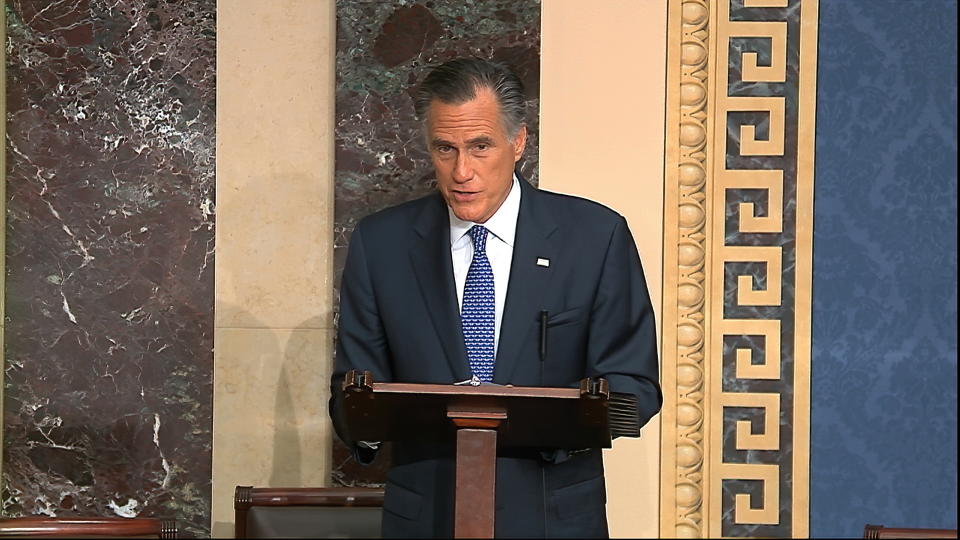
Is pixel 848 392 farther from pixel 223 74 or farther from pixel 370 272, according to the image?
pixel 223 74

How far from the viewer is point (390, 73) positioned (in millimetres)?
4328

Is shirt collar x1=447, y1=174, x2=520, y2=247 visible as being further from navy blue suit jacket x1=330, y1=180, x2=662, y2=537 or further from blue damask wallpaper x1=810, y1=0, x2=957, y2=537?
blue damask wallpaper x1=810, y1=0, x2=957, y2=537

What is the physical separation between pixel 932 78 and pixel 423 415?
2.40 m

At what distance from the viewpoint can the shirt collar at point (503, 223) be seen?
330 centimetres

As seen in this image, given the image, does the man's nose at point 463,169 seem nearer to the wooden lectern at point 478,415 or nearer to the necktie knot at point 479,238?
the necktie knot at point 479,238

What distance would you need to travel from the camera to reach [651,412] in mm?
3172

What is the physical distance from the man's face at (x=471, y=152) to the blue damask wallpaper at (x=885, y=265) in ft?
4.77

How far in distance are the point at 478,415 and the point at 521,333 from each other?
0.61 m

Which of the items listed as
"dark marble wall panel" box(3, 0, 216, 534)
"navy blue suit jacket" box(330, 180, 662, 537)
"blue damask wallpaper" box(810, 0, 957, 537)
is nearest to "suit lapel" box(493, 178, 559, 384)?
"navy blue suit jacket" box(330, 180, 662, 537)

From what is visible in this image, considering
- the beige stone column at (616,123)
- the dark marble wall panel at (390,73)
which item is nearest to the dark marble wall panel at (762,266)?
the beige stone column at (616,123)

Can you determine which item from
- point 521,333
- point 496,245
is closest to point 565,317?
point 521,333

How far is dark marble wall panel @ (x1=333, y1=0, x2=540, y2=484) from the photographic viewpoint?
4328mm

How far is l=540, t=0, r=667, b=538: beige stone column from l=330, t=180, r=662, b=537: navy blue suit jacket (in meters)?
0.95

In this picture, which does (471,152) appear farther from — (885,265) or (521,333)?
(885,265)
